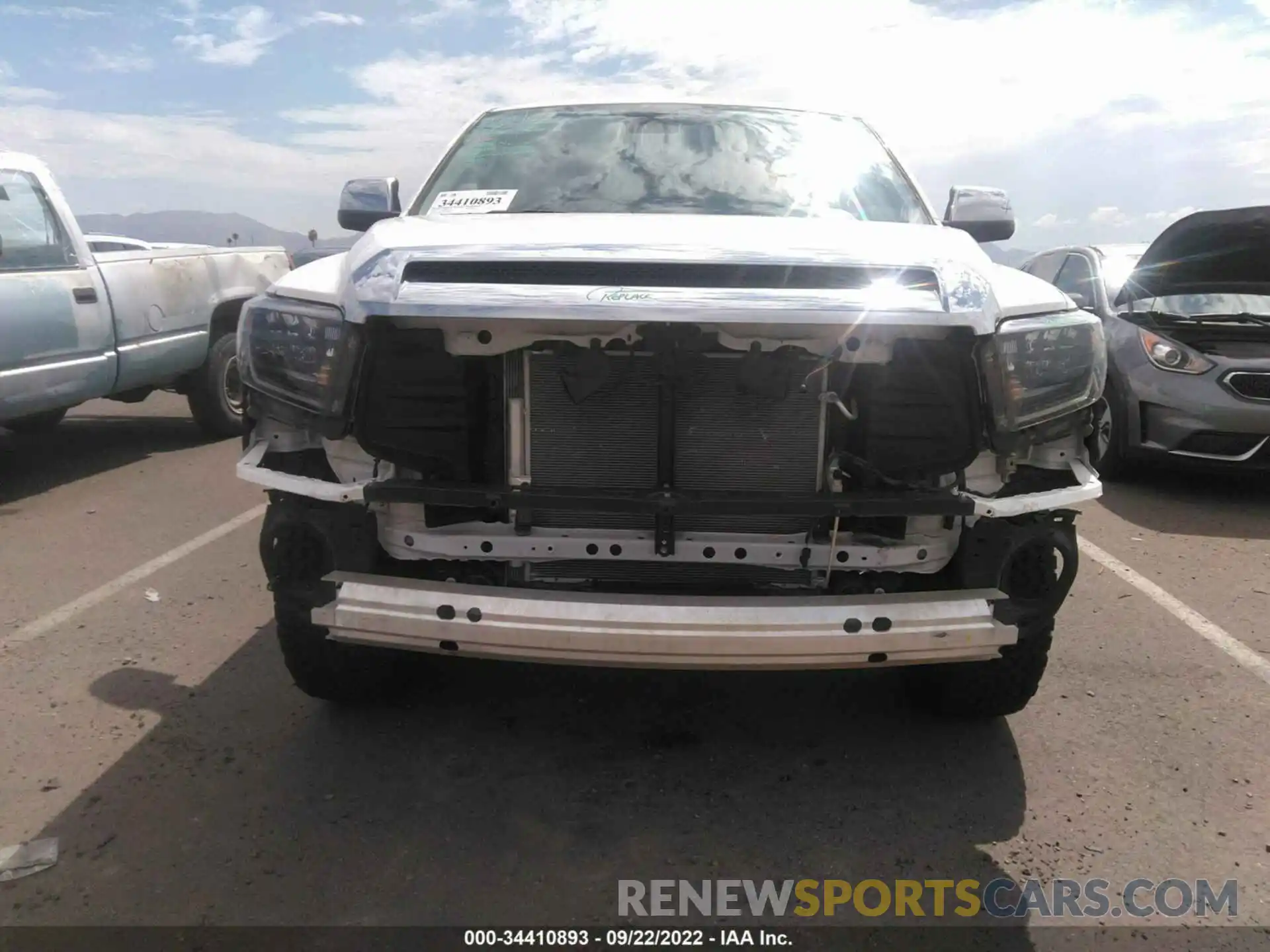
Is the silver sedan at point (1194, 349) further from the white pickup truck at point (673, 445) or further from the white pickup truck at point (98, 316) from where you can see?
the white pickup truck at point (98, 316)

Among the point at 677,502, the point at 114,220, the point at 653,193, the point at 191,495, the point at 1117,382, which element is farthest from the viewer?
the point at 114,220

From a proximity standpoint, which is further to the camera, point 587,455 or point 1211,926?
point 587,455

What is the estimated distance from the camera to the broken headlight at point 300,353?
2.56 meters

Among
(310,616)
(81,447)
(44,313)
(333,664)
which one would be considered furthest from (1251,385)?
(81,447)

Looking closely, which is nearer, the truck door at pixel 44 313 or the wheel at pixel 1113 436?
the truck door at pixel 44 313

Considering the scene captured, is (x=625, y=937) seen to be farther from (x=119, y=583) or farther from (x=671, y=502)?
(x=119, y=583)

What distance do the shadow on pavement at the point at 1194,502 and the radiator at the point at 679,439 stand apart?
386 centimetres

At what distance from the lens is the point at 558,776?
294cm

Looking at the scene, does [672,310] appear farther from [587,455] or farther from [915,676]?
[915,676]

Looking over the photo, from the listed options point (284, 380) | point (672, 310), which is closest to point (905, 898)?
point (672, 310)

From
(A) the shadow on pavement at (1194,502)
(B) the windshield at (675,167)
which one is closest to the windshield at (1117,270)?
(A) the shadow on pavement at (1194,502)

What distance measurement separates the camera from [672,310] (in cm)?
238

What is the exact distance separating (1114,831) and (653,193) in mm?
2529

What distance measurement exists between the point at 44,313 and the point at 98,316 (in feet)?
1.37
